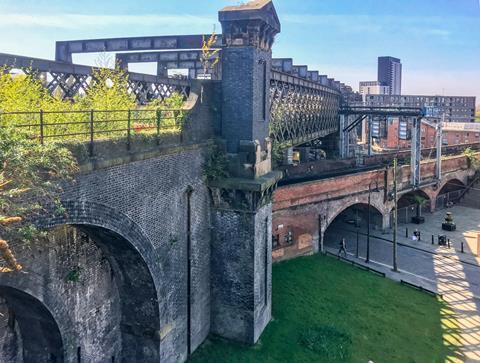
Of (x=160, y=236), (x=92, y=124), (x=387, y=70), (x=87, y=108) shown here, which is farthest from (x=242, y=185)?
(x=387, y=70)

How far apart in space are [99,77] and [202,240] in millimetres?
6453

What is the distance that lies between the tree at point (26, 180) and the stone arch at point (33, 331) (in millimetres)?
2531

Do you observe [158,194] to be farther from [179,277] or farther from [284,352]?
[284,352]

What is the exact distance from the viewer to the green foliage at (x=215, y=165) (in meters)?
15.1

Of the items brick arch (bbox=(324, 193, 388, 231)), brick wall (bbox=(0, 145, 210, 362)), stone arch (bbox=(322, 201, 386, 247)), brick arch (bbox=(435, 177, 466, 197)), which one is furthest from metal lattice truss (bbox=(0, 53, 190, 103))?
brick arch (bbox=(435, 177, 466, 197))

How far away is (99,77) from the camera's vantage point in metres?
12.5

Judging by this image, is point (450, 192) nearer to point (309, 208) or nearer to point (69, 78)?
point (309, 208)

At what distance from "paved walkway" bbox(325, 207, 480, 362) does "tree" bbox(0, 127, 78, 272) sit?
15983 millimetres

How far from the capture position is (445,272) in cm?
2631

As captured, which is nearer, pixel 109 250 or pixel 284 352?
pixel 109 250

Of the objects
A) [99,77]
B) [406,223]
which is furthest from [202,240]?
[406,223]

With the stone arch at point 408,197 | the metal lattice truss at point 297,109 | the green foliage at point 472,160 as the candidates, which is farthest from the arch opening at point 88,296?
the green foliage at point 472,160

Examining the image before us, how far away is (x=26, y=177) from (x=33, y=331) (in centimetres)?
478

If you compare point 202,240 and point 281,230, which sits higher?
point 202,240
